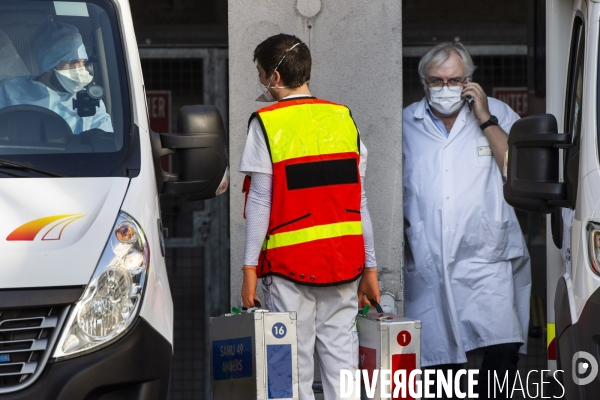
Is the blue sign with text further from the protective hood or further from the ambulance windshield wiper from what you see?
the ambulance windshield wiper

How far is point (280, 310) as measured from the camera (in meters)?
4.73

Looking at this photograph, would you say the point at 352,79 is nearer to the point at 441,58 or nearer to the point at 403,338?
the point at 441,58

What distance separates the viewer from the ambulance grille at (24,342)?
360 centimetres

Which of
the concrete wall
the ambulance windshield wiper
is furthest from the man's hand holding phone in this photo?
the ambulance windshield wiper

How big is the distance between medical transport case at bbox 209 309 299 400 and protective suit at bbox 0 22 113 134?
3.39 feet

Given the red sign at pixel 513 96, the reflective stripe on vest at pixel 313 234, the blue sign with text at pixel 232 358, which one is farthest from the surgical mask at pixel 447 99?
the red sign at pixel 513 96

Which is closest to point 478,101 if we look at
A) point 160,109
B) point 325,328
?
point 325,328

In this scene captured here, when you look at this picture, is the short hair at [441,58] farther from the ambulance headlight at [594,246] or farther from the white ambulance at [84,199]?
the ambulance headlight at [594,246]

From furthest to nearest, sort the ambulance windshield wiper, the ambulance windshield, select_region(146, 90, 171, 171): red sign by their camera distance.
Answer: select_region(146, 90, 171, 171): red sign
the ambulance windshield
the ambulance windshield wiper

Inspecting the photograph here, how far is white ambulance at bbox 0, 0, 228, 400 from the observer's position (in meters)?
3.63

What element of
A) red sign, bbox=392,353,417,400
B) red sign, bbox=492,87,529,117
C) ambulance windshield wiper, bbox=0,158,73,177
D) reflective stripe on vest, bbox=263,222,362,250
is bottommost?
red sign, bbox=392,353,417,400

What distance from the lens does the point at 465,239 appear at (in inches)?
233

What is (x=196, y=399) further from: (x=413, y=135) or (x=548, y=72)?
(x=548, y=72)

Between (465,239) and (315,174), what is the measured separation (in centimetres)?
154
